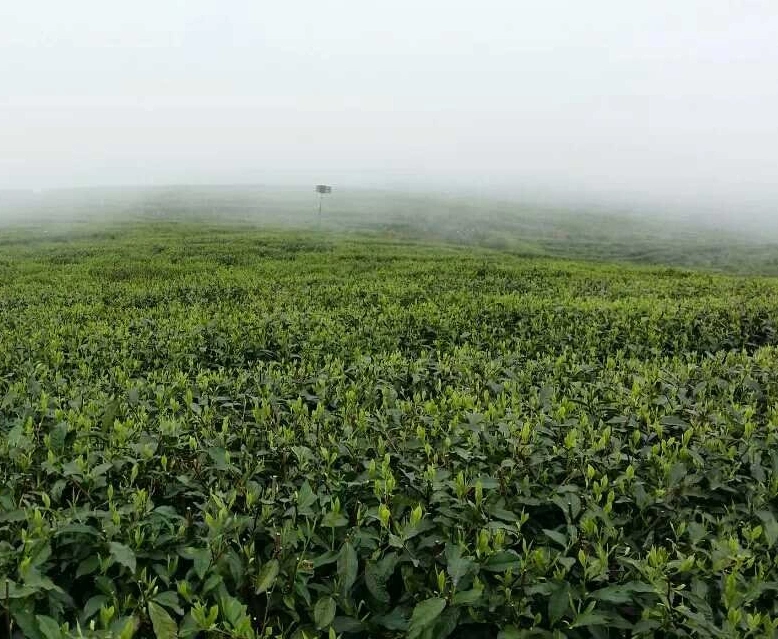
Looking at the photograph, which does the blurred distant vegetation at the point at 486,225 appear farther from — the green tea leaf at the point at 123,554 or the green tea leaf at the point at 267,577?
the green tea leaf at the point at 123,554

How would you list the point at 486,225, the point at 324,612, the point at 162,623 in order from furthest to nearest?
the point at 486,225 < the point at 324,612 < the point at 162,623

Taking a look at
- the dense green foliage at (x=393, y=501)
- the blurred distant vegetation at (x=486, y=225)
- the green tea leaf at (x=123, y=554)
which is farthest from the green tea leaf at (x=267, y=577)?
the blurred distant vegetation at (x=486, y=225)

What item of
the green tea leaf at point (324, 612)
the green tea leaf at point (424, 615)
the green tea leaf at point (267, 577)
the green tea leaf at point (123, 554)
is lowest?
the green tea leaf at point (324, 612)

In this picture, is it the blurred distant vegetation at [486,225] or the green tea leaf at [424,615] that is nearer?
the green tea leaf at [424,615]

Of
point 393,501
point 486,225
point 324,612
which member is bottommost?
point 324,612

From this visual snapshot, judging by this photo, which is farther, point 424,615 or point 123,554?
point 123,554

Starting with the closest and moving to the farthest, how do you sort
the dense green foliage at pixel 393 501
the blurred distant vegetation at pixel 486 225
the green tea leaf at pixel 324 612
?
the green tea leaf at pixel 324 612, the dense green foliage at pixel 393 501, the blurred distant vegetation at pixel 486 225

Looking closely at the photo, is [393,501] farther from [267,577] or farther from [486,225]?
[486,225]

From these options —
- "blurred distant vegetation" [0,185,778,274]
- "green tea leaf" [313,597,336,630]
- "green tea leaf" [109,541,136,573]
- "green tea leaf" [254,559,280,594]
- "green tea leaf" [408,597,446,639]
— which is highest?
"blurred distant vegetation" [0,185,778,274]

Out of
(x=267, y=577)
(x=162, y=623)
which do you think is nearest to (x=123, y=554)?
(x=162, y=623)

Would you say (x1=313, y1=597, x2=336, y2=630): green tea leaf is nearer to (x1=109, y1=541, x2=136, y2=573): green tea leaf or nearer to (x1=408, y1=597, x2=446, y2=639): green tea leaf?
(x1=408, y1=597, x2=446, y2=639): green tea leaf

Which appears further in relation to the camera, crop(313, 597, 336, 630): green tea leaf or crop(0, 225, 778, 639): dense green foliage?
crop(0, 225, 778, 639): dense green foliage

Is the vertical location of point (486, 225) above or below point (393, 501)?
above

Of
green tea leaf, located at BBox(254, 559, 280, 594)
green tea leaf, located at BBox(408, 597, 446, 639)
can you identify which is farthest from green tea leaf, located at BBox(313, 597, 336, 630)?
green tea leaf, located at BBox(408, 597, 446, 639)
